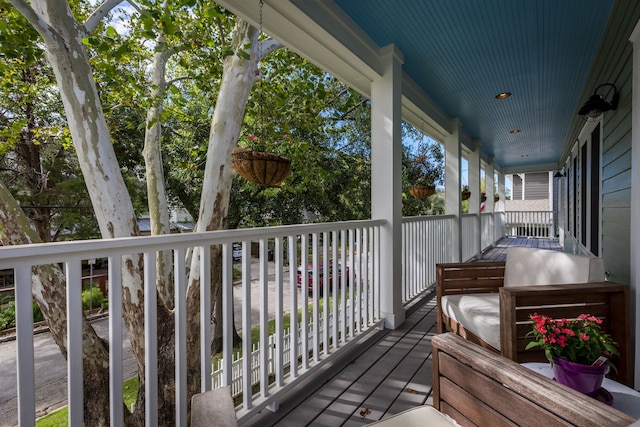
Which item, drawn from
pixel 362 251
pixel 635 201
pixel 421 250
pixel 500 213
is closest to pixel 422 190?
pixel 421 250

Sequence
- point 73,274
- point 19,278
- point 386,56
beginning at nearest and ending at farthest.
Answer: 1. point 19,278
2. point 73,274
3. point 386,56

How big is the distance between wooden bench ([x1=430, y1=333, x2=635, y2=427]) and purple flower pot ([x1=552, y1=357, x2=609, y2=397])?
336mm

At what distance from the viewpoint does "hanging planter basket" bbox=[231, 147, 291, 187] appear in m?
2.41

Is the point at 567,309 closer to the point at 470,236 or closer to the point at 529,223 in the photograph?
the point at 470,236

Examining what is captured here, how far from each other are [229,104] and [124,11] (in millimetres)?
2125

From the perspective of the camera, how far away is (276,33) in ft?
7.52

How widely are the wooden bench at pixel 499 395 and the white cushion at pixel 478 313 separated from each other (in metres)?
0.97

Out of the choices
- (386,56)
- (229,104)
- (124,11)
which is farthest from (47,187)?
(386,56)

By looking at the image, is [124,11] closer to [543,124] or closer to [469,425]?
[469,425]

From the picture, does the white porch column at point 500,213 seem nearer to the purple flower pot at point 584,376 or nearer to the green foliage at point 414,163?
the green foliage at point 414,163

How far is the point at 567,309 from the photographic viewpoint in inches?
70.3

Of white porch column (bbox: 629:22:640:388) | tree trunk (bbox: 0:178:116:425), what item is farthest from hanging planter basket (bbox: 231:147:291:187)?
white porch column (bbox: 629:22:640:388)

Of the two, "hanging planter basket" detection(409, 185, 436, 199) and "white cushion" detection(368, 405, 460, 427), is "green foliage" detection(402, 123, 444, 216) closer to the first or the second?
"hanging planter basket" detection(409, 185, 436, 199)

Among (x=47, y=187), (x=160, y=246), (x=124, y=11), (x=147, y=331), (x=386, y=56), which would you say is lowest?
(x=147, y=331)
